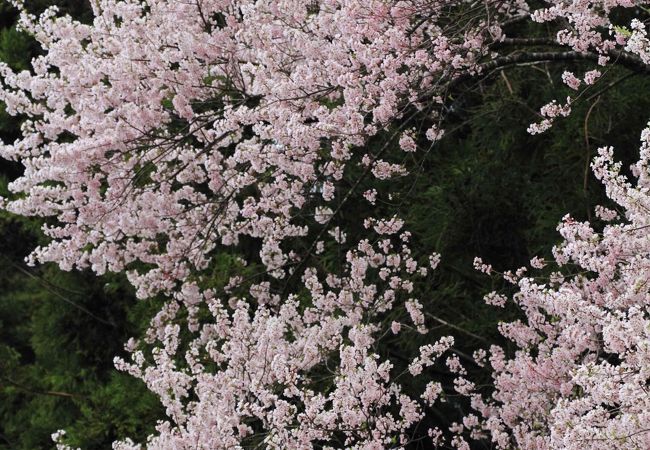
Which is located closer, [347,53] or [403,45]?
[403,45]

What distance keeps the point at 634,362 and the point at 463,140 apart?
16.3 feet

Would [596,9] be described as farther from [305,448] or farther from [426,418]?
[426,418]

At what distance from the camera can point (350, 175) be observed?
7.32m

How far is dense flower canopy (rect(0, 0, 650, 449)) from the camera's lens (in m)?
4.28

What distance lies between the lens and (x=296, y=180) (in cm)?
567

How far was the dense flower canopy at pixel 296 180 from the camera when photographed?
168 inches

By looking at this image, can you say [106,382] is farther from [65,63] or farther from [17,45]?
[65,63]

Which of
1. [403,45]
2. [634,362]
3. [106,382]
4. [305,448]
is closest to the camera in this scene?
[634,362]

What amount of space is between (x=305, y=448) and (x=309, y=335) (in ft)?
3.97

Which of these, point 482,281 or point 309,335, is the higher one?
point 482,281

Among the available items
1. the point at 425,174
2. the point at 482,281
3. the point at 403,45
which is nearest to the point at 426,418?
the point at 482,281

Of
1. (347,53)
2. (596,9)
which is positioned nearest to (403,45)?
(347,53)

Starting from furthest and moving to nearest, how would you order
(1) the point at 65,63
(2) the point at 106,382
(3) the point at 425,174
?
(2) the point at 106,382 < (3) the point at 425,174 < (1) the point at 65,63

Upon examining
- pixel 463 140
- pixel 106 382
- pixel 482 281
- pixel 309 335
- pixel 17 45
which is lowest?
pixel 309 335
